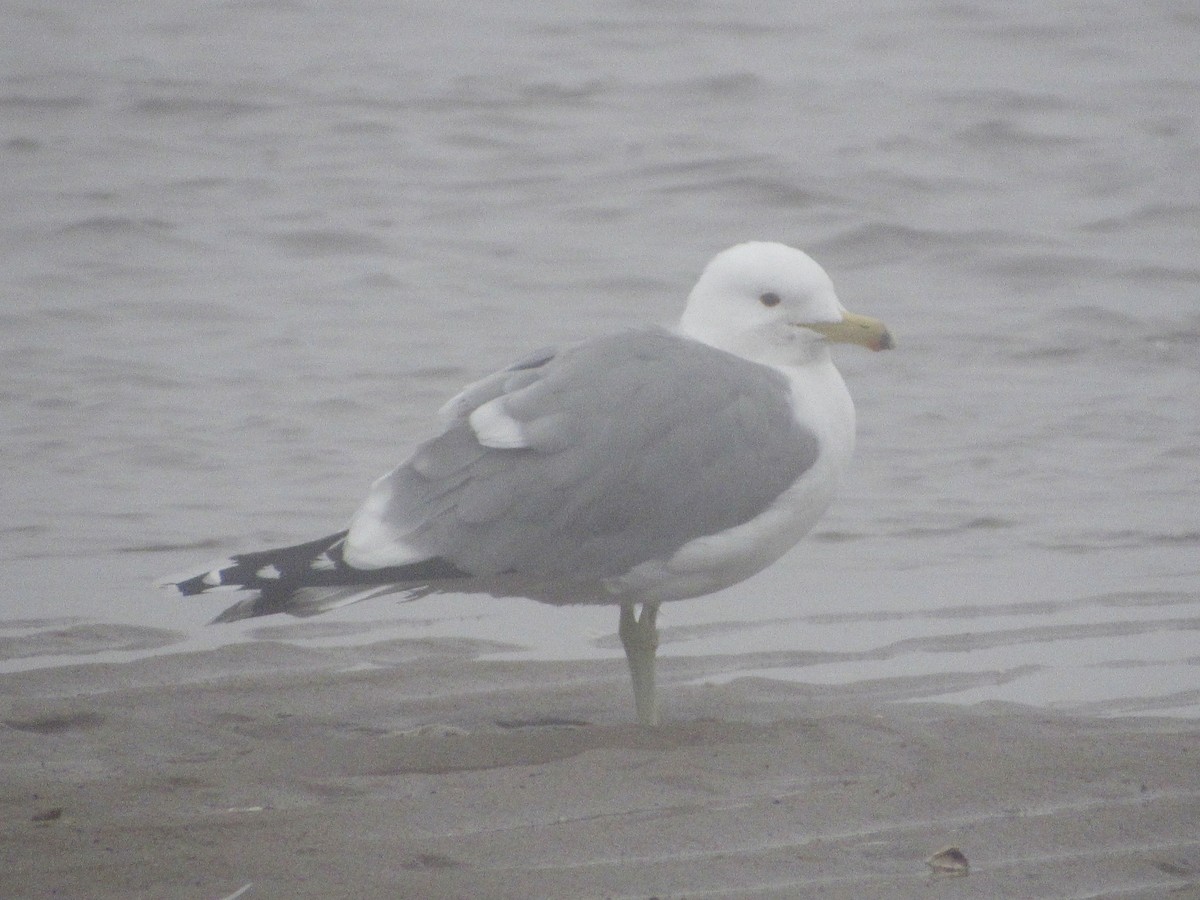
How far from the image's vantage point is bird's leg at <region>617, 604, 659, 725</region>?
464 cm

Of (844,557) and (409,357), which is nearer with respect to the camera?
(844,557)

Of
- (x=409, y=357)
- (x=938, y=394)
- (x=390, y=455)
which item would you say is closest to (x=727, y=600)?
(x=390, y=455)

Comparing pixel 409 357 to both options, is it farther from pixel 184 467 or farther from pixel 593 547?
pixel 593 547

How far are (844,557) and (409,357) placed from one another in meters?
3.47

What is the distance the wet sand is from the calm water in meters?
0.40

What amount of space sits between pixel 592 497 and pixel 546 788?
943 millimetres

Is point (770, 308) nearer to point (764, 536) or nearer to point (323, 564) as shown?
point (764, 536)

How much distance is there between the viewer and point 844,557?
6.44 m

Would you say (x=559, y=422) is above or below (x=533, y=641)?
above

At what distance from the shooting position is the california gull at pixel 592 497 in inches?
179

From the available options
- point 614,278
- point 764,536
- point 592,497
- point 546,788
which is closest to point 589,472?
point 592,497

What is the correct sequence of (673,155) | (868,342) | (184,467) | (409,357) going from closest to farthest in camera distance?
(868,342), (184,467), (409,357), (673,155)

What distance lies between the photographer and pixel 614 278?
35.3 feet

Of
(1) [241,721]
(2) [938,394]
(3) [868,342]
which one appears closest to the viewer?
(1) [241,721]
